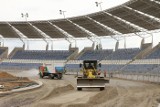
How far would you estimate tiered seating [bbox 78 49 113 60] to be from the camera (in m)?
68.2

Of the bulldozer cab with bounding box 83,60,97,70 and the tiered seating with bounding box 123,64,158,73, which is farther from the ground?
the bulldozer cab with bounding box 83,60,97,70

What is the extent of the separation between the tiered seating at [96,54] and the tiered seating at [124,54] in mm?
2027

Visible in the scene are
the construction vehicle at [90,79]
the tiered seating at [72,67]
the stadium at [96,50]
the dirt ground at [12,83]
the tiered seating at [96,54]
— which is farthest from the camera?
the tiered seating at [96,54]

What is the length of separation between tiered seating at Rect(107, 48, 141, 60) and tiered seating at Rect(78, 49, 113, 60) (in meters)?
2.03

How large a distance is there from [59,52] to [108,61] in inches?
696

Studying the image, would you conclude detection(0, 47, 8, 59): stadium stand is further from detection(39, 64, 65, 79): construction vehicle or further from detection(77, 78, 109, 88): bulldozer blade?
detection(77, 78, 109, 88): bulldozer blade

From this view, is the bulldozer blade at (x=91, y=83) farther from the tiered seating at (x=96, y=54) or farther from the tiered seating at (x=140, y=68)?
the tiered seating at (x=96, y=54)

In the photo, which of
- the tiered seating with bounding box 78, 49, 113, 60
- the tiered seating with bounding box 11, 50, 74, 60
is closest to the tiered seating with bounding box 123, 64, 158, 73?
the tiered seating with bounding box 78, 49, 113, 60

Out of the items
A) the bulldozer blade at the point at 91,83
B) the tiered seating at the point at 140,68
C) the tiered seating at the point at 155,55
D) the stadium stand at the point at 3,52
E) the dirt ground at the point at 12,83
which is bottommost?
the dirt ground at the point at 12,83

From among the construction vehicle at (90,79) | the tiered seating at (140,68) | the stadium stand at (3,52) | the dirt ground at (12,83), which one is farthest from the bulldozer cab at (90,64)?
the stadium stand at (3,52)

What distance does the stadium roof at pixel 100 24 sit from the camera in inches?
1886

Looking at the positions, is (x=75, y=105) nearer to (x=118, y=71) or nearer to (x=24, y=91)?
(x=24, y=91)

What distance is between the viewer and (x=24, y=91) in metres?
25.2

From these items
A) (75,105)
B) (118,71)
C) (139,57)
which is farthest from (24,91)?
(139,57)
